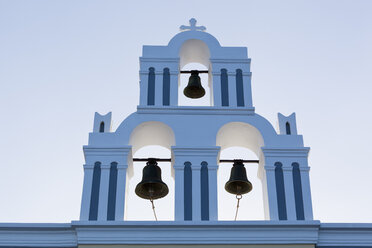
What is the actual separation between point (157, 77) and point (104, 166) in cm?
221

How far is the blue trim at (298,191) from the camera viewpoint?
13531mm

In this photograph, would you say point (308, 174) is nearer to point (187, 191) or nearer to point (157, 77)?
point (187, 191)

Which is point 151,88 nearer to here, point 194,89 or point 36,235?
point 194,89

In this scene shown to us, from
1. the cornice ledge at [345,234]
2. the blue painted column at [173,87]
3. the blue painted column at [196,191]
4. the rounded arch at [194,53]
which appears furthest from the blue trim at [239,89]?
the cornice ledge at [345,234]

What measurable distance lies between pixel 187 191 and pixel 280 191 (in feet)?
5.00

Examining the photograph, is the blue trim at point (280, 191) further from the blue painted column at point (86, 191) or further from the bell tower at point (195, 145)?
the blue painted column at point (86, 191)

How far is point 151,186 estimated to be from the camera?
14.2 metres

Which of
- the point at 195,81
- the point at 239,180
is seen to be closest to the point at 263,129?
the point at 239,180

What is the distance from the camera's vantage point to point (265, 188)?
1407 centimetres

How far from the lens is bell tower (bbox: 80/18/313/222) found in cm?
1361

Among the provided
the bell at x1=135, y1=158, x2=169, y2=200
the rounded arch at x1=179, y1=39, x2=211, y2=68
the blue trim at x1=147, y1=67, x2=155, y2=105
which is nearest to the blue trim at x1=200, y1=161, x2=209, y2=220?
the bell at x1=135, y1=158, x2=169, y2=200

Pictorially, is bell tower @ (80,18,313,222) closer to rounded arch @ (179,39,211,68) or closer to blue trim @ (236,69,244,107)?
blue trim @ (236,69,244,107)

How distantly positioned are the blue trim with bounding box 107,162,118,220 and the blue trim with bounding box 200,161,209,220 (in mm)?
1408

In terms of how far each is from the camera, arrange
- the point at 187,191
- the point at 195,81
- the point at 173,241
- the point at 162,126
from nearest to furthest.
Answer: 1. the point at 173,241
2. the point at 187,191
3. the point at 162,126
4. the point at 195,81
